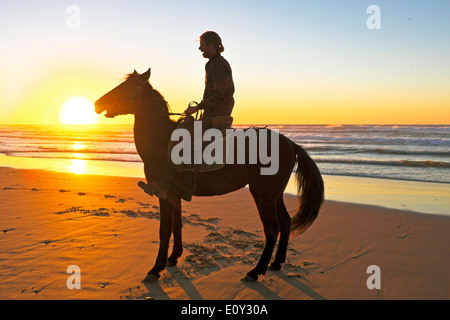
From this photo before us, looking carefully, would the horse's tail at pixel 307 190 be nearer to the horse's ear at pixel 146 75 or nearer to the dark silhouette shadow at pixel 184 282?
the dark silhouette shadow at pixel 184 282

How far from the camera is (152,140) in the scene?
454 centimetres

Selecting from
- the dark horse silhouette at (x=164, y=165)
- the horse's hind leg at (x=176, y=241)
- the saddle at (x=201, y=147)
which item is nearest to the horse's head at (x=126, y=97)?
the dark horse silhouette at (x=164, y=165)

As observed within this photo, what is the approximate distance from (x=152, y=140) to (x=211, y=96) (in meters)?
1.03

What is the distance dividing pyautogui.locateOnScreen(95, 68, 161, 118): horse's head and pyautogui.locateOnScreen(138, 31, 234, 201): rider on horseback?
748 mm

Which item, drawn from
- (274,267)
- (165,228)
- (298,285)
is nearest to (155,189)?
(165,228)

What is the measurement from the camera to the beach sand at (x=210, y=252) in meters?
4.04

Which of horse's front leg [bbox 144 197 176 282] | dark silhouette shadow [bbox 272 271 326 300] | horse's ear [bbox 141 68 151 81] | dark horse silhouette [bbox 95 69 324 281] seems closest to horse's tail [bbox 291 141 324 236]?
dark horse silhouette [bbox 95 69 324 281]

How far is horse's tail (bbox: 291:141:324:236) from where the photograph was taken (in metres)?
4.87

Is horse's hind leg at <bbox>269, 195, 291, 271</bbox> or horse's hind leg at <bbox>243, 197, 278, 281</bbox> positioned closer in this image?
horse's hind leg at <bbox>243, 197, 278, 281</bbox>

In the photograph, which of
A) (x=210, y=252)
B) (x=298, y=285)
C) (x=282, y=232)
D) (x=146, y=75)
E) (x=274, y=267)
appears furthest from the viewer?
(x=210, y=252)

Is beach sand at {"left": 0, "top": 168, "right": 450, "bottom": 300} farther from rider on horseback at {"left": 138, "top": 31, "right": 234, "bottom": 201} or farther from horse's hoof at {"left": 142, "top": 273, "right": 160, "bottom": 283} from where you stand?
rider on horseback at {"left": 138, "top": 31, "right": 234, "bottom": 201}

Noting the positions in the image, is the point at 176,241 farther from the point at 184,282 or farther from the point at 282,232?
the point at 282,232
